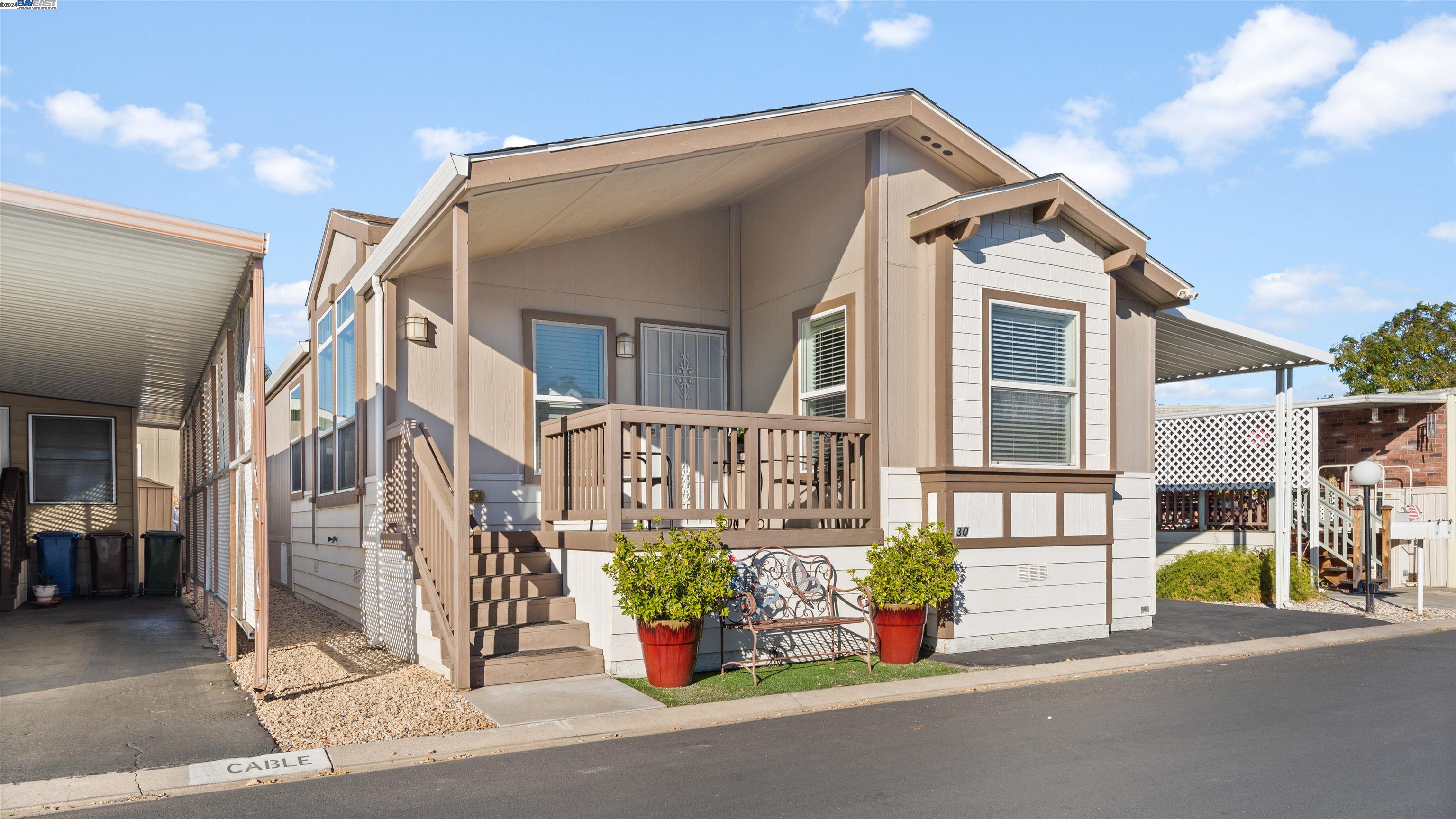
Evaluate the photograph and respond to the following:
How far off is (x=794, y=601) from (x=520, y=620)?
2.18 metres

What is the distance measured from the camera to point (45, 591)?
491 inches

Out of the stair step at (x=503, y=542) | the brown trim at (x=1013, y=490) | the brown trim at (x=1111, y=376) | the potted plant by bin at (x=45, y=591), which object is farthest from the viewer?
the potted plant by bin at (x=45, y=591)

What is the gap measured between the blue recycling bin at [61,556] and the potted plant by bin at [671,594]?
10.3 meters

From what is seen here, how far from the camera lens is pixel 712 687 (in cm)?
711

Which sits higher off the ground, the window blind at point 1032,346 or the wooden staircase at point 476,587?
the window blind at point 1032,346

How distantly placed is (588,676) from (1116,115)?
10545 millimetres

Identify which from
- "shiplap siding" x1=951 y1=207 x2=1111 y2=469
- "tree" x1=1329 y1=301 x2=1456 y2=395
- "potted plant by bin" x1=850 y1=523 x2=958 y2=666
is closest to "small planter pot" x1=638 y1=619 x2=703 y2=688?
"potted plant by bin" x1=850 y1=523 x2=958 y2=666

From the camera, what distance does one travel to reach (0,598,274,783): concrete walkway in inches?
205

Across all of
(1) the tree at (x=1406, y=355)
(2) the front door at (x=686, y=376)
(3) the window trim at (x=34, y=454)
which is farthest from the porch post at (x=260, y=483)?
(1) the tree at (x=1406, y=355)

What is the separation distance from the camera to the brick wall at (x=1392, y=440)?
16359 mm

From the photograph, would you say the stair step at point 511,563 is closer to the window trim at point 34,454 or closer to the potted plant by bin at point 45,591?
the potted plant by bin at point 45,591

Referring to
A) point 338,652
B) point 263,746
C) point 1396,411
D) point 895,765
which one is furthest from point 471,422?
point 1396,411

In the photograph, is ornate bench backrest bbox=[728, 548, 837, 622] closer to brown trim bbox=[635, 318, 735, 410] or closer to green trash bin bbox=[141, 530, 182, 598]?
brown trim bbox=[635, 318, 735, 410]

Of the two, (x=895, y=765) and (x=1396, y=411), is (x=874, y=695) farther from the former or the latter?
(x=1396, y=411)
